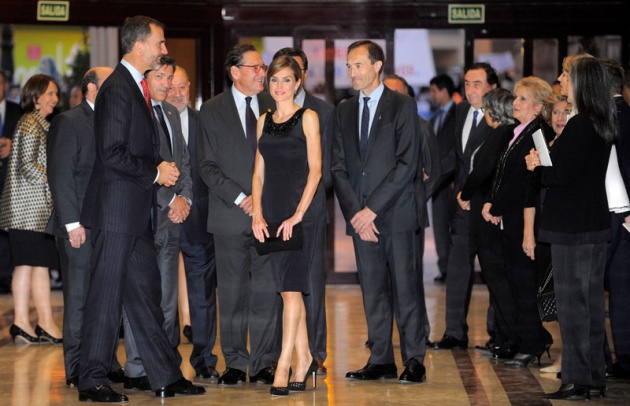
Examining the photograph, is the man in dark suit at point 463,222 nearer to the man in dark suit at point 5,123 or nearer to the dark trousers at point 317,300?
the dark trousers at point 317,300

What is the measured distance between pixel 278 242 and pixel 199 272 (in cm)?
99

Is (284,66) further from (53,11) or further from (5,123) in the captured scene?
(53,11)

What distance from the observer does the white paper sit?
6547 millimetres

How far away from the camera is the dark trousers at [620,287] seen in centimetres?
700

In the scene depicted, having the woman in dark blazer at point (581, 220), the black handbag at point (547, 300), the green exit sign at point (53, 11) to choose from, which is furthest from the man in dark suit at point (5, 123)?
the woman in dark blazer at point (581, 220)

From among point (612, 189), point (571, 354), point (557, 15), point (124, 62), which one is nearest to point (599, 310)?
point (571, 354)

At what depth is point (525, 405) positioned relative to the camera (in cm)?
623

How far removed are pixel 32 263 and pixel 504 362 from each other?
346 cm

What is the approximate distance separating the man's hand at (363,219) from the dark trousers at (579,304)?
3.63 feet

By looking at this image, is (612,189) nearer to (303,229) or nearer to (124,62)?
(303,229)

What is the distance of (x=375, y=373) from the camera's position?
695cm

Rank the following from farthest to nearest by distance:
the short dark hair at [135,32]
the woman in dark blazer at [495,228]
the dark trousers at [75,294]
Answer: the woman in dark blazer at [495,228]
the dark trousers at [75,294]
the short dark hair at [135,32]

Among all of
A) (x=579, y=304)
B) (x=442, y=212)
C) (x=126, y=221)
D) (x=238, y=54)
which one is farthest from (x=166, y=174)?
(x=442, y=212)

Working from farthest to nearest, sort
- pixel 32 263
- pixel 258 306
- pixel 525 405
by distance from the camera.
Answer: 1. pixel 32 263
2. pixel 258 306
3. pixel 525 405
